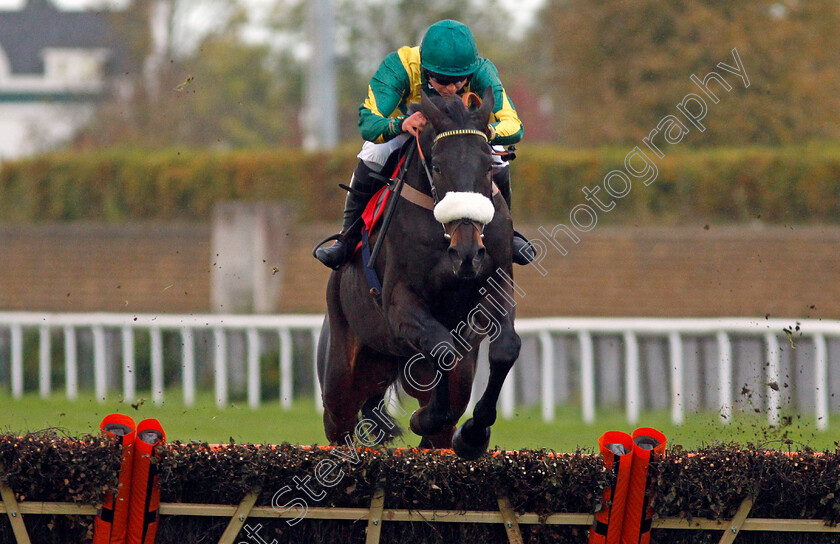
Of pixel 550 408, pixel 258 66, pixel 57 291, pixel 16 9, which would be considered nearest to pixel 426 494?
pixel 550 408

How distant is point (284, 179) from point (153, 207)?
1.88 m

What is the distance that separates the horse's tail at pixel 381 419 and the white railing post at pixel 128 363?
4644 mm

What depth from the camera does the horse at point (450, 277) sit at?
3662mm

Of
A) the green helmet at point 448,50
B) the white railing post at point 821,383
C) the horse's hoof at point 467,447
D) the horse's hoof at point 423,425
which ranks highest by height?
the green helmet at point 448,50

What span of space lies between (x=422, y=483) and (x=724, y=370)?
4888 millimetres

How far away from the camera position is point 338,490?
4000 mm

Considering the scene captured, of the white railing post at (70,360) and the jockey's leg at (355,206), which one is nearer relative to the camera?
Answer: the jockey's leg at (355,206)

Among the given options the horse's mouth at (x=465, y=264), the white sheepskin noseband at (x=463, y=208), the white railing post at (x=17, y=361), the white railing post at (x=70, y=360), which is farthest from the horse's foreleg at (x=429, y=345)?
the white railing post at (x=17, y=361)

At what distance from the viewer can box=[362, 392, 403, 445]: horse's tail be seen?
203 inches

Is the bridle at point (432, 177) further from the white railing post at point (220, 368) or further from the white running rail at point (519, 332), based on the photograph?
the white railing post at point (220, 368)

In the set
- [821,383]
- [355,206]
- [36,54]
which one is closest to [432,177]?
[355,206]

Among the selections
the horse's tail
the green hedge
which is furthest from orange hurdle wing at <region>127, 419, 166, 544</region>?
the green hedge

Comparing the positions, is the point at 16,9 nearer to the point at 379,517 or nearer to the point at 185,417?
the point at 185,417

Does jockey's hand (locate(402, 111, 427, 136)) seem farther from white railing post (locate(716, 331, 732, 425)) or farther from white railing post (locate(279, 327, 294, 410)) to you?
white railing post (locate(279, 327, 294, 410))
